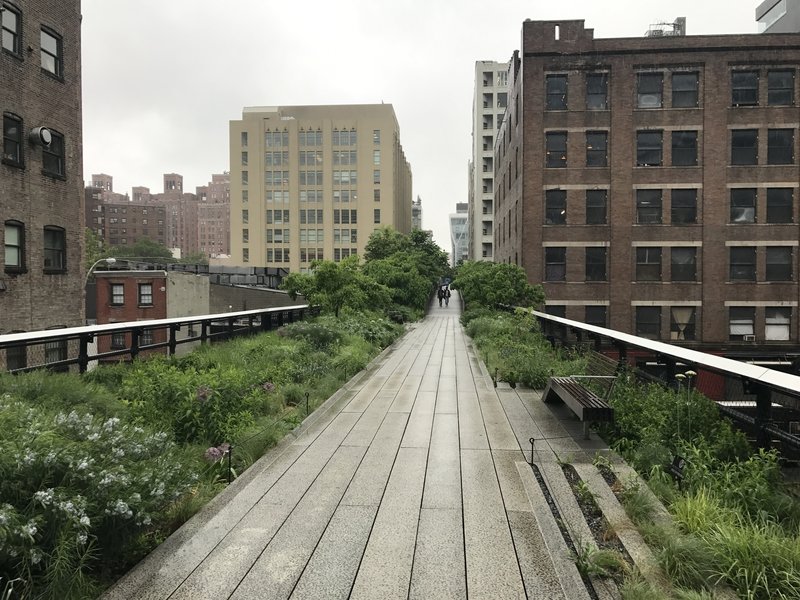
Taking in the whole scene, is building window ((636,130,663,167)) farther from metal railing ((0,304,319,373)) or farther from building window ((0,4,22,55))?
building window ((0,4,22,55))

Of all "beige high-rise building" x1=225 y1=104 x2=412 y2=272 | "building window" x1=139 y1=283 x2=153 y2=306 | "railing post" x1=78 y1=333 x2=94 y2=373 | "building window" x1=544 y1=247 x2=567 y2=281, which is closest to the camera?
"railing post" x1=78 y1=333 x2=94 y2=373

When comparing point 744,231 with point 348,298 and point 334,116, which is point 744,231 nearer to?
point 348,298

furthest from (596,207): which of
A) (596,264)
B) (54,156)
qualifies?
(54,156)

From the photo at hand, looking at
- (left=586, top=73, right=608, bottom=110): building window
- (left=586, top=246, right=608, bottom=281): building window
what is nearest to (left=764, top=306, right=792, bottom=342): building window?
(left=586, top=246, right=608, bottom=281): building window

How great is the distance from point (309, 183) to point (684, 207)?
68353 millimetres

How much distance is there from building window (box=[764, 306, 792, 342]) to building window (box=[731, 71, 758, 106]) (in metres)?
13.3

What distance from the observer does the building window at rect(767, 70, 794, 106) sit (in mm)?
31000

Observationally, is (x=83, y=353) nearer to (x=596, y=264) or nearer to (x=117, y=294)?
(x=596, y=264)

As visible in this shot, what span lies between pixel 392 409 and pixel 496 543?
4.39 m

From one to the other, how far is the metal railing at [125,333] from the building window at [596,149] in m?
22.1

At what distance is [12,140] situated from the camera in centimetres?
1877

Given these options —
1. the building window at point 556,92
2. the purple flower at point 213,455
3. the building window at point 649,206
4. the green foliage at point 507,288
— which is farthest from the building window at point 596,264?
the purple flower at point 213,455

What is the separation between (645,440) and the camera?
212 inches

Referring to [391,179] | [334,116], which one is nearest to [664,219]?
[391,179]
